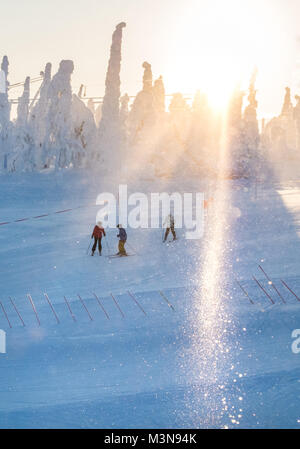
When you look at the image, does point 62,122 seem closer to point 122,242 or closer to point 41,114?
point 41,114

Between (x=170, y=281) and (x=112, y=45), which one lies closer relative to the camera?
(x=170, y=281)

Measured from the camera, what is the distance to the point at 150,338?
9.12 meters

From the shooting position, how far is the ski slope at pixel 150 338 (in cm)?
668

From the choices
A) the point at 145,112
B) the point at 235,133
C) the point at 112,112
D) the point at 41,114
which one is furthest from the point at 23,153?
the point at 235,133

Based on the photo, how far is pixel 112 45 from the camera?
4697 centimetres

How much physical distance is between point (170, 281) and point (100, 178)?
2861cm

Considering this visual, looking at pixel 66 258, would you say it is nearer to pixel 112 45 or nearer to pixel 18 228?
pixel 18 228

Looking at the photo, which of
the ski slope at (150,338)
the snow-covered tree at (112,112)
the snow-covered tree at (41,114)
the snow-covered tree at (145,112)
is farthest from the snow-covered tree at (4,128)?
the ski slope at (150,338)

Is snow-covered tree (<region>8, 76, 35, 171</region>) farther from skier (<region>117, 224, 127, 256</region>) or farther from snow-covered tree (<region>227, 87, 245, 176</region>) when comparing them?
skier (<region>117, 224, 127, 256</region>)

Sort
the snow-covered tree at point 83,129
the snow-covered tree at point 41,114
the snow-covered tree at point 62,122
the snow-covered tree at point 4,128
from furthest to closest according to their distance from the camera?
the snow-covered tree at point 41,114
the snow-covered tree at point 4,128
the snow-covered tree at point 83,129
the snow-covered tree at point 62,122

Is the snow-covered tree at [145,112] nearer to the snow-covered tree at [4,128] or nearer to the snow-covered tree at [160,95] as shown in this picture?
the snow-covered tree at [160,95]

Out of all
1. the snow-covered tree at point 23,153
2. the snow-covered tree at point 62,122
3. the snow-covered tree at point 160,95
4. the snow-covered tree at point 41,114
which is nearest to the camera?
the snow-covered tree at point 62,122
